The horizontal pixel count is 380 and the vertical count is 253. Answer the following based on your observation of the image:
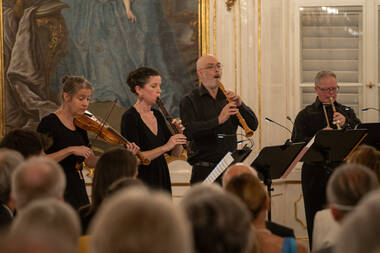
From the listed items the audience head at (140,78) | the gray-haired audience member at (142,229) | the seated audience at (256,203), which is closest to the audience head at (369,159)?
the seated audience at (256,203)

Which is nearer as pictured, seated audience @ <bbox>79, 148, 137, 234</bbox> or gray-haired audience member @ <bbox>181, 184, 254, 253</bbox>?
gray-haired audience member @ <bbox>181, 184, 254, 253</bbox>

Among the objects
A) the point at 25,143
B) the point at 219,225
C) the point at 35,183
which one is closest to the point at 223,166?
the point at 25,143

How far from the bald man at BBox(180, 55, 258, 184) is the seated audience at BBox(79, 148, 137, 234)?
1.82 m

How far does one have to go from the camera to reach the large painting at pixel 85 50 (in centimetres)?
761

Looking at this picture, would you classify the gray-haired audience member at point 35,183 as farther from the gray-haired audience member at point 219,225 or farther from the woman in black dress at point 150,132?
the woman in black dress at point 150,132

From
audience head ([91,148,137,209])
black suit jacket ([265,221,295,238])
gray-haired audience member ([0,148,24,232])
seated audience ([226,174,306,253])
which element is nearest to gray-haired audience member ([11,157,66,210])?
gray-haired audience member ([0,148,24,232])

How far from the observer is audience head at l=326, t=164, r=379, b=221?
2555mm

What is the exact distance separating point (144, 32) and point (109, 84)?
0.74m

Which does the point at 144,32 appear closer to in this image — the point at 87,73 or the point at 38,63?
the point at 87,73

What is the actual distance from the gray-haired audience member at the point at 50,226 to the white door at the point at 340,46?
20.5ft

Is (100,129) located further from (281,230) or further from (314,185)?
(281,230)

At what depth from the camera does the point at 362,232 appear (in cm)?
147

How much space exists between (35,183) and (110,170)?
2.79 feet

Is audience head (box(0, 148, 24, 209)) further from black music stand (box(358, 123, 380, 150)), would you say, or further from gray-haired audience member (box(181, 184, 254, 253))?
black music stand (box(358, 123, 380, 150))
